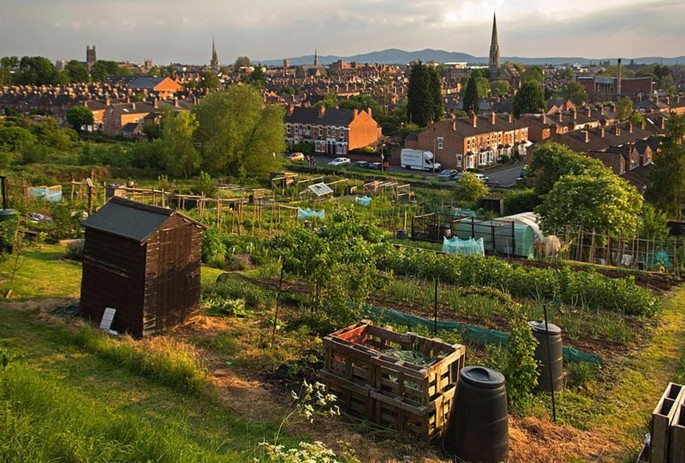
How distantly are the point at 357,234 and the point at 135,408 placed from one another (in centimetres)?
518

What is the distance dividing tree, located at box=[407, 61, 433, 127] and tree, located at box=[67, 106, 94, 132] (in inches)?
1373

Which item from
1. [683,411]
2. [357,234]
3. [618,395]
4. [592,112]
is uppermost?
[592,112]

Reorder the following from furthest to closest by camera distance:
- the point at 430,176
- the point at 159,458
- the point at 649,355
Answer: the point at 430,176 → the point at 649,355 → the point at 159,458

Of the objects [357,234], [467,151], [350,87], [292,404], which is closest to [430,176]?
[467,151]

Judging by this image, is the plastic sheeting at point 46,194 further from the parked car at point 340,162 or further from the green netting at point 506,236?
the parked car at point 340,162

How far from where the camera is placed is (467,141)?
2020 inches

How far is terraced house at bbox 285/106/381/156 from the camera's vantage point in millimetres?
61250

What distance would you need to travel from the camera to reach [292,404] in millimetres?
8242

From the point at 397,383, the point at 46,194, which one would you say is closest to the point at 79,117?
the point at 46,194

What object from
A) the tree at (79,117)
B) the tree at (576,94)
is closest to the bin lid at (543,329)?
the tree at (79,117)

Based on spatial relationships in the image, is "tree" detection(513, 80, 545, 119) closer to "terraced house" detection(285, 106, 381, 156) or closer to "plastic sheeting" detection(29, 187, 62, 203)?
"terraced house" detection(285, 106, 381, 156)

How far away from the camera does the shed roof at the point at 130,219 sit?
1048 cm

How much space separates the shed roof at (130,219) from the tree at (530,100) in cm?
6564

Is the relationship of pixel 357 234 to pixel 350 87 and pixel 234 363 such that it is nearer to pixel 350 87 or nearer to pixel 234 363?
pixel 234 363
